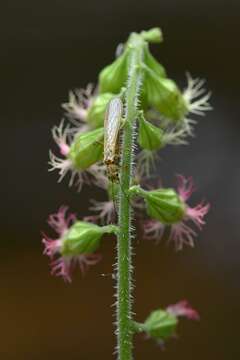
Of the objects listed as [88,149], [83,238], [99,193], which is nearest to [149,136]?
[88,149]

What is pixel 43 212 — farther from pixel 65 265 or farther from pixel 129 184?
pixel 129 184

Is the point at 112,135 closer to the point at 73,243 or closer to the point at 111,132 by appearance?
the point at 111,132

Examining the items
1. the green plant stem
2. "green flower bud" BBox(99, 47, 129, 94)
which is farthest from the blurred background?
the green plant stem

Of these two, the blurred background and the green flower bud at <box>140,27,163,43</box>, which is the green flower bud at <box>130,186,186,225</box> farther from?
Answer: the blurred background

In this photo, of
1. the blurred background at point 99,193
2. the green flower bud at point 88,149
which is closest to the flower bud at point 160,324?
the green flower bud at point 88,149

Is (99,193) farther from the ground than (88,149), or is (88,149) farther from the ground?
(99,193)
